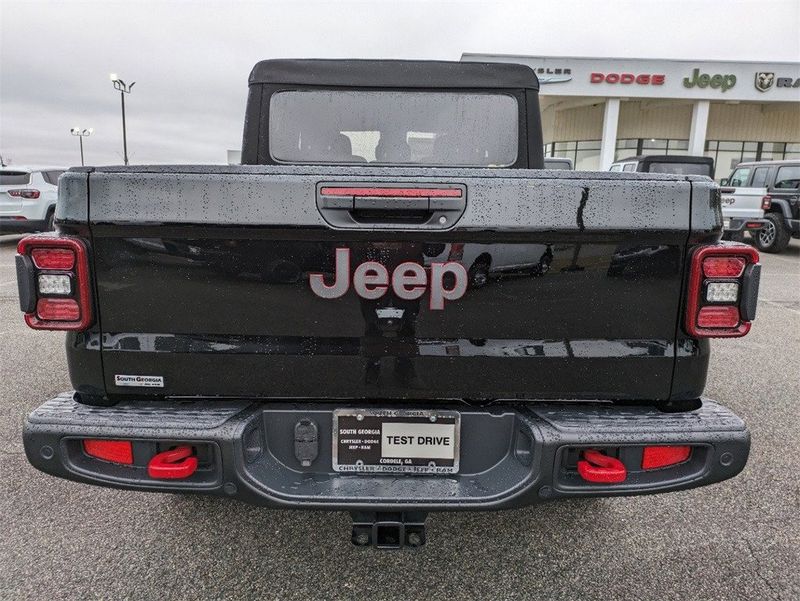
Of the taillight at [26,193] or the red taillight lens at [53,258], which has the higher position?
the taillight at [26,193]

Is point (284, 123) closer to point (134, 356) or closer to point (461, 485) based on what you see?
point (134, 356)

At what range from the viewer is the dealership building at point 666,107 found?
27.0m

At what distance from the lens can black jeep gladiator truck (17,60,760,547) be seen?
1809mm

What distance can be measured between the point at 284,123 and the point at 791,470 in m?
3.43

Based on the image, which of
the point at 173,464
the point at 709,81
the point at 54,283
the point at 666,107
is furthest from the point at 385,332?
the point at 666,107

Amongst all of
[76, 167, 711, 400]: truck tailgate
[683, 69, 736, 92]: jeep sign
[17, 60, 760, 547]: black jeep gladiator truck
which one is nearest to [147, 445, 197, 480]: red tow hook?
[17, 60, 760, 547]: black jeep gladiator truck

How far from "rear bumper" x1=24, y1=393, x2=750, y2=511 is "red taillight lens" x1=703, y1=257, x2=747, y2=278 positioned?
493 millimetres

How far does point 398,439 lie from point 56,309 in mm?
1216

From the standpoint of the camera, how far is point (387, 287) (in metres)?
1.85

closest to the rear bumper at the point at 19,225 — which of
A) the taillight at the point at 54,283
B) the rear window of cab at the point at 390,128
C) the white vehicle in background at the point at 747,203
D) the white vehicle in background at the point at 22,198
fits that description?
the white vehicle in background at the point at 22,198

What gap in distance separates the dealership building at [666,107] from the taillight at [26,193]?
62.7ft

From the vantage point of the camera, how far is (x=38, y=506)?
2729 millimetres

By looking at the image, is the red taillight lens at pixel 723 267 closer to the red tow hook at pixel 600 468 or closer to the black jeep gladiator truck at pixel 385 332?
the black jeep gladiator truck at pixel 385 332

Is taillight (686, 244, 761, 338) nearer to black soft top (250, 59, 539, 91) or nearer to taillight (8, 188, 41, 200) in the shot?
black soft top (250, 59, 539, 91)
